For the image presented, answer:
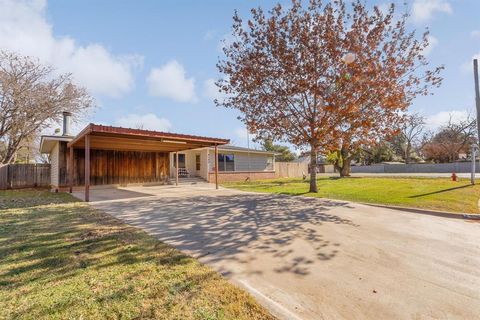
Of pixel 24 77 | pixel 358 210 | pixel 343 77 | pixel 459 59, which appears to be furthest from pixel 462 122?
pixel 24 77

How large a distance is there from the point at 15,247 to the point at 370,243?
569 cm

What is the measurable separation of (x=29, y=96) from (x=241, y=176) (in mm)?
16100

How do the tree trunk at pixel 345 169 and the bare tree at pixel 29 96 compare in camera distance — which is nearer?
the bare tree at pixel 29 96

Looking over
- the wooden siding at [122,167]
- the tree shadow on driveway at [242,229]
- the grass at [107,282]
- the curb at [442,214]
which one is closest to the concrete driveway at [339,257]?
the tree shadow on driveway at [242,229]

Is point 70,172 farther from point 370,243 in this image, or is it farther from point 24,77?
point 370,243

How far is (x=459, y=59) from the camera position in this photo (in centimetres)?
974

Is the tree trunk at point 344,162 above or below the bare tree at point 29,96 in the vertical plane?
below

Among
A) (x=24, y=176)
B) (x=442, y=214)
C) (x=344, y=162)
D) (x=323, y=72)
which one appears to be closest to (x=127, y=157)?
(x=24, y=176)

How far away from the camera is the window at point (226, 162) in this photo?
20328mm

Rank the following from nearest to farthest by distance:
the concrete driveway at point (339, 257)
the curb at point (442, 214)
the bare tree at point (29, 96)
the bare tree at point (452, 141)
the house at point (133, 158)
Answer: the concrete driveway at point (339, 257) < the curb at point (442, 214) < the house at point (133, 158) < the bare tree at point (29, 96) < the bare tree at point (452, 141)

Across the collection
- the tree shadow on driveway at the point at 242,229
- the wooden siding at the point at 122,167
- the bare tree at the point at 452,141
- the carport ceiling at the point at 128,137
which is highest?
the bare tree at the point at 452,141

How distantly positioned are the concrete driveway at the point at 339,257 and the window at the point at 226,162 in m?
13.6

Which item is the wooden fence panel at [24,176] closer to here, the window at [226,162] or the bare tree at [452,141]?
the window at [226,162]

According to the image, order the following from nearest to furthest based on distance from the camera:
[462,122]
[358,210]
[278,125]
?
1. [358,210]
2. [278,125]
3. [462,122]
